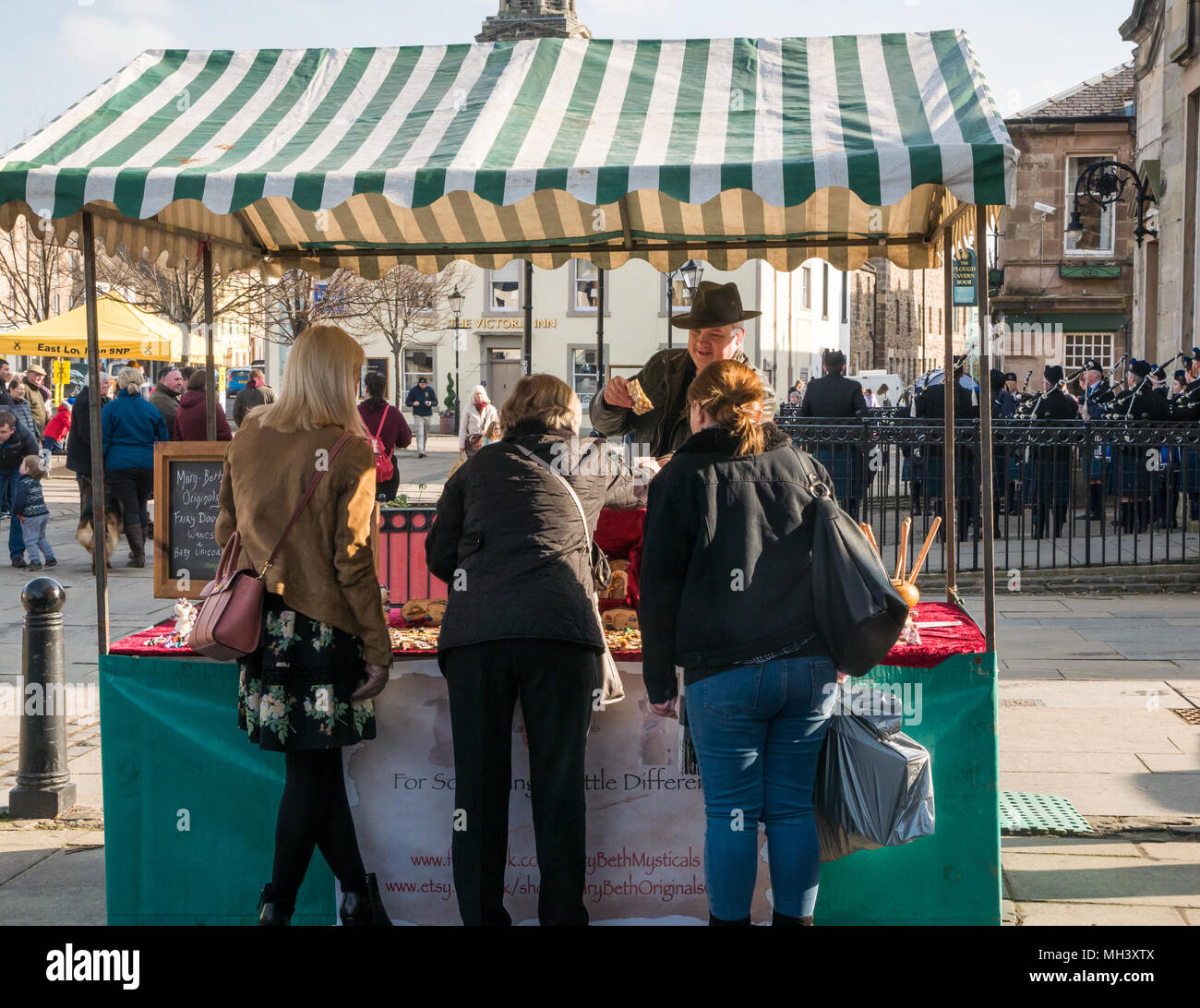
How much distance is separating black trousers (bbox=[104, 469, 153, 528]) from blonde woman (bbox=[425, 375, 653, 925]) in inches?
403

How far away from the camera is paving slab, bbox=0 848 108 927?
194 inches

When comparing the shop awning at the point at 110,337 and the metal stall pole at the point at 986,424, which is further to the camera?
the shop awning at the point at 110,337

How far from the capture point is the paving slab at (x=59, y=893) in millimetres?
4922

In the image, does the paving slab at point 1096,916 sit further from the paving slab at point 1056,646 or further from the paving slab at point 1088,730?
the paving slab at point 1056,646

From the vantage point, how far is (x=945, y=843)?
15.1 ft

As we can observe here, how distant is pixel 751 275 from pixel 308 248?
33.1m

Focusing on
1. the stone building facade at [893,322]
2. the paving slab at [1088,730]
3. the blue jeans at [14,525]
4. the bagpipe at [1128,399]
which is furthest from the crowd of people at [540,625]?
the stone building facade at [893,322]

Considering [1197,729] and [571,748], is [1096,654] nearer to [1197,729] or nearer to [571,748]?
[1197,729]

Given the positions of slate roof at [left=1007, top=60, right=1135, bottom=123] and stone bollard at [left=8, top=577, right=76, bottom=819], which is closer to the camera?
stone bollard at [left=8, top=577, right=76, bottom=819]

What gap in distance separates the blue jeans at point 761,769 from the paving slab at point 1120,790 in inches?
106

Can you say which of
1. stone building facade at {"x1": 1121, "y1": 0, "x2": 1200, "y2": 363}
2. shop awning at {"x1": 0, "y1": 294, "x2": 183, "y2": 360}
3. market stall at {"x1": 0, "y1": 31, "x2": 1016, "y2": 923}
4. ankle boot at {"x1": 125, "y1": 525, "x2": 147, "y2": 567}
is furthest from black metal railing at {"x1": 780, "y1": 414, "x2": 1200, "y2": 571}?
shop awning at {"x1": 0, "y1": 294, "x2": 183, "y2": 360}

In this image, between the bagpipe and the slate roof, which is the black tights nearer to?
the bagpipe

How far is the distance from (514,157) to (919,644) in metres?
2.24
